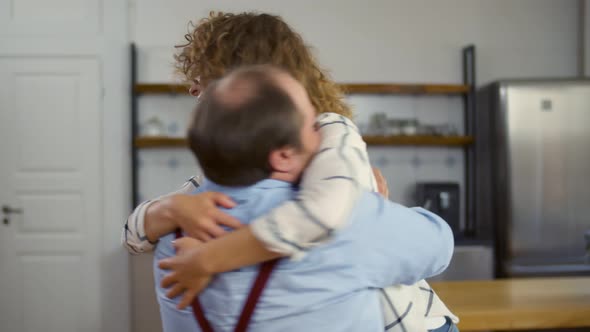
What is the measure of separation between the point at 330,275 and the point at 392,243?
3.7 inches

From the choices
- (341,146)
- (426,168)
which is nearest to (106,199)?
(426,168)

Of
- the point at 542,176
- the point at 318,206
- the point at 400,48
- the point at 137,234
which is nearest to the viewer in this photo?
the point at 318,206

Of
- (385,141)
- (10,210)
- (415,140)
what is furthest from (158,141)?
(415,140)

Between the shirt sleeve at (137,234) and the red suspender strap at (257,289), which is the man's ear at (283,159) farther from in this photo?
the shirt sleeve at (137,234)

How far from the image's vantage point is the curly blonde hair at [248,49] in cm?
87

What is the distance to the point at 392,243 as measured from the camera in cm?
73

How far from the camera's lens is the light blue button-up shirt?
0.70 m

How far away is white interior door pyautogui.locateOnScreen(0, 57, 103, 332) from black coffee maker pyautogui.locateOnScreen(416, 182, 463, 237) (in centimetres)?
233

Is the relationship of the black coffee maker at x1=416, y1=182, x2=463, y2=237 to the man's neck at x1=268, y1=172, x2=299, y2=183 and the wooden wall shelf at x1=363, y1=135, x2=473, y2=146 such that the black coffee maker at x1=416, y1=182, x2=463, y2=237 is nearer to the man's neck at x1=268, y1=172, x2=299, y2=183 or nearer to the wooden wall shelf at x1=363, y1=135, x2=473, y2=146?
the wooden wall shelf at x1=363, y1=135, x2=473, y2=146

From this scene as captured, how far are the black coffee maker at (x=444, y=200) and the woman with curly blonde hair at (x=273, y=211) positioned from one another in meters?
2.99

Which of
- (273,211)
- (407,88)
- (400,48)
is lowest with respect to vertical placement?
(273,211)

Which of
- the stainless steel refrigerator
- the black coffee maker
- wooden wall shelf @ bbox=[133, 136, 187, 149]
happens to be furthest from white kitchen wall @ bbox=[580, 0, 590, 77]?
wooden wall shelf @ bbox=[133, 136, 187, 149]

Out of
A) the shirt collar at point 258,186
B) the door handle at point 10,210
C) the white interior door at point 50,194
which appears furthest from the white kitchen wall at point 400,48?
the shirt collar at point 258,186

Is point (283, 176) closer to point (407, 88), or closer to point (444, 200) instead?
point (444, 200)
